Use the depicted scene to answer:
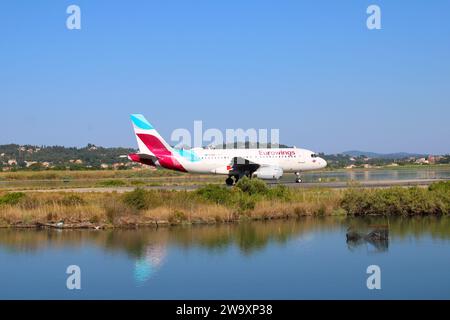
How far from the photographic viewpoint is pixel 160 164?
5756cm

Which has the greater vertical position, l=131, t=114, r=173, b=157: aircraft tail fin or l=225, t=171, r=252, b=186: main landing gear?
l=131, t=114, r=173, b=157: aircraft tail fin

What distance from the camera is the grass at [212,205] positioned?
3684cm

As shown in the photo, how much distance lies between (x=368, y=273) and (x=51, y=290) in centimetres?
1112

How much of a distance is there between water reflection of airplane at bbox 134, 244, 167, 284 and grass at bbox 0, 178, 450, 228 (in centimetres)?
679

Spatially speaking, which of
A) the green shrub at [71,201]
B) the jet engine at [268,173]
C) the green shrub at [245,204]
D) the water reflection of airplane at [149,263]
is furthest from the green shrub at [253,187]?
the jet engine at [268,173]

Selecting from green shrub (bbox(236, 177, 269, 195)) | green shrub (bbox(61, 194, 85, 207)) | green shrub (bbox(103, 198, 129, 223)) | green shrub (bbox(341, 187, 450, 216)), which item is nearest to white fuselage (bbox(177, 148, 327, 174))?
green shrub (bbox(236, 177, 269, 195))

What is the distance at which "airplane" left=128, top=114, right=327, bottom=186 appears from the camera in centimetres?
5716

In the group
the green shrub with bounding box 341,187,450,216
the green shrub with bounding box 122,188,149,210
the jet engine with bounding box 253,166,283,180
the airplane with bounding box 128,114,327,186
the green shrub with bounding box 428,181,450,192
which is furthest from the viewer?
the airplane with bounding box 128,114,327,186

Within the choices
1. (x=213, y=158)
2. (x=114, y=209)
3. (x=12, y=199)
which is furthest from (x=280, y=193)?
(x=213, y=158)

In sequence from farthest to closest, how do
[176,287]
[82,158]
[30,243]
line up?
[82,158], [30,243], [176,287]

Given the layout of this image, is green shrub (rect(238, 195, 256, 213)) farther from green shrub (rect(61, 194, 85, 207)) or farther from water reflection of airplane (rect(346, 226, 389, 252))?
green shrub (rect(61, 194, 85, 207))
